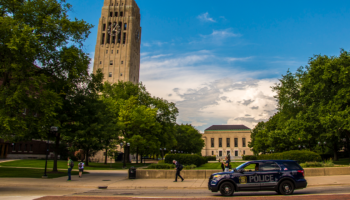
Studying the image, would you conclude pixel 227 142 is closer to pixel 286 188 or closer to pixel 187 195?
pixel 286 188

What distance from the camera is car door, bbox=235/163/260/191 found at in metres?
12.5

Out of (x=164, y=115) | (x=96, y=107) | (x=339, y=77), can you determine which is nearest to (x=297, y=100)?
(x=339, y=77)

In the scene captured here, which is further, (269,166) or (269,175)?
(269,166)

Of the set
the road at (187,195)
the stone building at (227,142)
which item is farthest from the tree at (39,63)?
the stone building at (227,142)

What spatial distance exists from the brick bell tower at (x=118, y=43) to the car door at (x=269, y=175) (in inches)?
2667

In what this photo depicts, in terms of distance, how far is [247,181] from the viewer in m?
12.6

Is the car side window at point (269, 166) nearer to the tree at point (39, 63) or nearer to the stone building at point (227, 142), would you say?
the tree at point (39, 63)

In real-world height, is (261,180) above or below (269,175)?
below

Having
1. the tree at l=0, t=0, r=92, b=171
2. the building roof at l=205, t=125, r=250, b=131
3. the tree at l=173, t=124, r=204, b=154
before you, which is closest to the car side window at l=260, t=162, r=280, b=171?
the tree at l=0, t=0, r=92, b=171

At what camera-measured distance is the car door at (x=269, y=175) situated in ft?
41.0

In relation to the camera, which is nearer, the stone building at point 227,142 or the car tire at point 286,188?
the car tire at point 286,188

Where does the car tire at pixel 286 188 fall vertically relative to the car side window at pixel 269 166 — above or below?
below

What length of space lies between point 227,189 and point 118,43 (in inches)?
2970

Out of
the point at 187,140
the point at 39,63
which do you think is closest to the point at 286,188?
the point at 39,63
